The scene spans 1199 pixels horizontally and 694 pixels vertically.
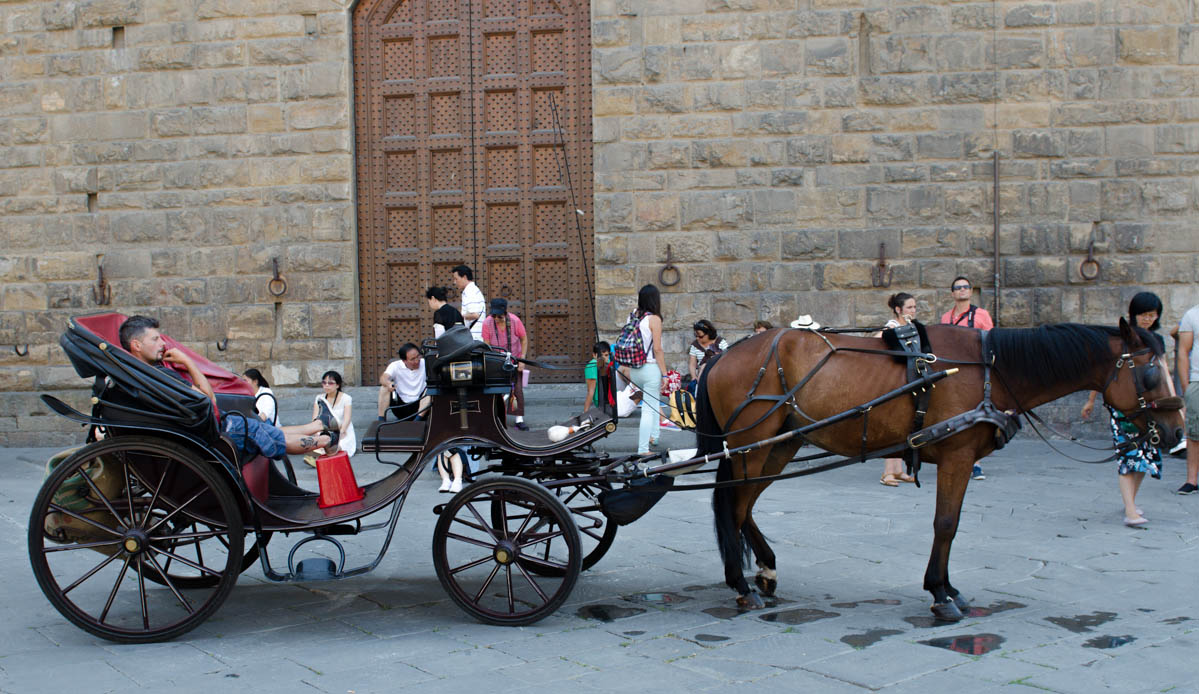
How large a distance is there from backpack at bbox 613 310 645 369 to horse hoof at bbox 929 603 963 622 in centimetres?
466

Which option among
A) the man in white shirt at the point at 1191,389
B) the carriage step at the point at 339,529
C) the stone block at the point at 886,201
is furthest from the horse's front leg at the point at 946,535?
the stone block at the point at 886,201

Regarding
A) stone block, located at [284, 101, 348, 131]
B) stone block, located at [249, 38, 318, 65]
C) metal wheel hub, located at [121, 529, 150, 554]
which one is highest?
stone block, located at [249, 38, 318, 65]

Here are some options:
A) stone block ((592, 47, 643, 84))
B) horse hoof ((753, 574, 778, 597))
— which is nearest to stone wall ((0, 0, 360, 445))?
stone block ((592, 47, 643, 84))

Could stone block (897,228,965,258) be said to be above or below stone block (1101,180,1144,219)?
below

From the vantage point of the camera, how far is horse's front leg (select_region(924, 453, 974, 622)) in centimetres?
495

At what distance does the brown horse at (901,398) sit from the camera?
5.02 m

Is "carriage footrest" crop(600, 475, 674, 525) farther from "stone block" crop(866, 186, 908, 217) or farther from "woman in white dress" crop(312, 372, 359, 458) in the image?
"stone block" crop(866, 186, 908, 217)

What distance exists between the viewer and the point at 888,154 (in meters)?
10.8

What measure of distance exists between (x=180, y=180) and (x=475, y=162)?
3201 mm

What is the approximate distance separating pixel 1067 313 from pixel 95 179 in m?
10.3

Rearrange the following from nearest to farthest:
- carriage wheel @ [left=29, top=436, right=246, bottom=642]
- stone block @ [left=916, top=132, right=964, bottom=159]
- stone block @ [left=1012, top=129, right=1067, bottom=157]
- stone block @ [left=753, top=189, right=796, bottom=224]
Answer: carriage wheel @ [left=29, top=436, right=246, bottom=642]
stone block @ [left=1012, top=129, right=1067, bottom=157]
stone block @ [left=916, top=132, right=964, bottom=159]
stone block @ [left=753, top=189, right=796, bottom=224]

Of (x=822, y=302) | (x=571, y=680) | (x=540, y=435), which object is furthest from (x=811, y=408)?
(x=822, y=302)

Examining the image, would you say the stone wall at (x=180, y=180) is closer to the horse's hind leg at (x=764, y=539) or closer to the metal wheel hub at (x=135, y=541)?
the metal wheel hub at (x=135, y=541)

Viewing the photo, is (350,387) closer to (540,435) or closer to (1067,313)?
(540,435)
